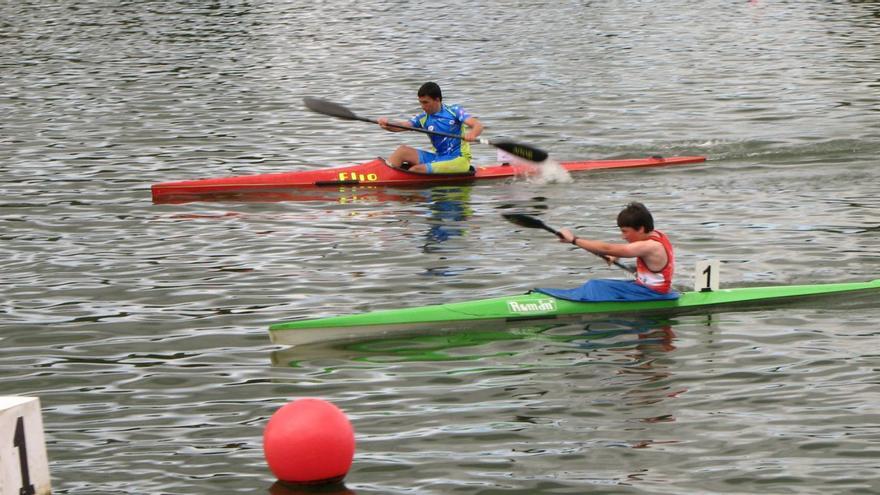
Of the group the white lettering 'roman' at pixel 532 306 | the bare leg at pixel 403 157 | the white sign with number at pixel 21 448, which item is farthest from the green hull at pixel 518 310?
the bare leg at pixel 403 157

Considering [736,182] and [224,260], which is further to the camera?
[736,182]

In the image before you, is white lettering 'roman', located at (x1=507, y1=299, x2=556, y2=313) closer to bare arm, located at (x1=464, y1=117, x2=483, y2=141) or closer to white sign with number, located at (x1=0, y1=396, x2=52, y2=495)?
white sign with number, located at (x1=0, y1=396, x2=52, y2=495)

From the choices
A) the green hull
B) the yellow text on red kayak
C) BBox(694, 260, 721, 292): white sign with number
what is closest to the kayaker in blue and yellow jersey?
the yellow text on red kayak

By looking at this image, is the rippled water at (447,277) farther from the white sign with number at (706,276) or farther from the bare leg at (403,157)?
the bare leg at (403,157)

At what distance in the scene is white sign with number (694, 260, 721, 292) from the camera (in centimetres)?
1219

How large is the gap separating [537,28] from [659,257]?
98.3 ft

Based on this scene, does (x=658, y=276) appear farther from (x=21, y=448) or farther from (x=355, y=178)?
(x=355, y=178)

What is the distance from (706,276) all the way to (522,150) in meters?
6.00

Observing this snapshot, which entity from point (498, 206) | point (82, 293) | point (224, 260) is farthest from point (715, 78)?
point (82, 293)

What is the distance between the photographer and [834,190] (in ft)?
57.9

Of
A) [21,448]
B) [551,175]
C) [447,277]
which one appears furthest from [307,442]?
[551,175]

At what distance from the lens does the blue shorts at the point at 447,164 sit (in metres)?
18.7

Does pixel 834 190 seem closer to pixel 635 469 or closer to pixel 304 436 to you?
pixel 635 469

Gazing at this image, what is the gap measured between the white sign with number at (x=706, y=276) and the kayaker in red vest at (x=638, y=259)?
273mm
